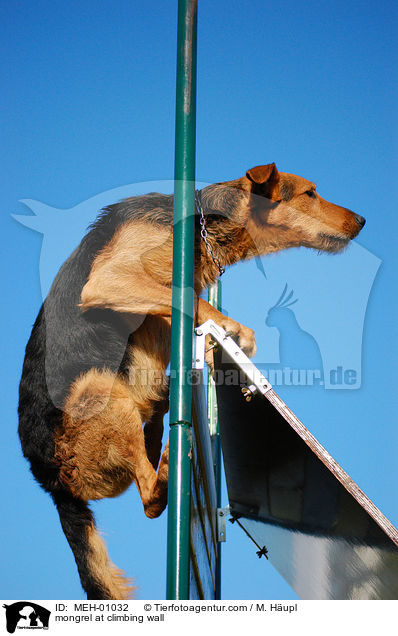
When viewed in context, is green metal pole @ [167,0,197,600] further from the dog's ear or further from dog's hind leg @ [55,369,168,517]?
the dog's ear

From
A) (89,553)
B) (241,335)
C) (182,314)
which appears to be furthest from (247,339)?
(89,553)

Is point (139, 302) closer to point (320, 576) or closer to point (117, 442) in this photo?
point (117, 442)

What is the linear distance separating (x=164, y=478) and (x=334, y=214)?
9.61ft

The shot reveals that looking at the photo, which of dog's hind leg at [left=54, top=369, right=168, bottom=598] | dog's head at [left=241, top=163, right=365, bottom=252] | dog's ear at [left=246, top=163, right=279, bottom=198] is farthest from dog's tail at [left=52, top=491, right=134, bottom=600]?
dog's ear at [left=246, top=163, right=279, bottom=198]

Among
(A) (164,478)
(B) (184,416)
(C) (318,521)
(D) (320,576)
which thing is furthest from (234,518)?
(B) (184,416)

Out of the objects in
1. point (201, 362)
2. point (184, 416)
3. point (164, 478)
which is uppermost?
point (201, 362)

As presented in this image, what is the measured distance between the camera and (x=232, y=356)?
3.64m

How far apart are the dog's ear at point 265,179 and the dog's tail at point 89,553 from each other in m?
2.74

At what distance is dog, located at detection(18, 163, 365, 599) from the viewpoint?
4.38 meters

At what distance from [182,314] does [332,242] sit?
109 inches

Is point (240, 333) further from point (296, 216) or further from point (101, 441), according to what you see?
point (296, 216)

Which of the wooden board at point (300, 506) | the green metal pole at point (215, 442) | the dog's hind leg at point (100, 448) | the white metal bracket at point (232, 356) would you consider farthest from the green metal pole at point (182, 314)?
the green metal pole at point (215, 442)
